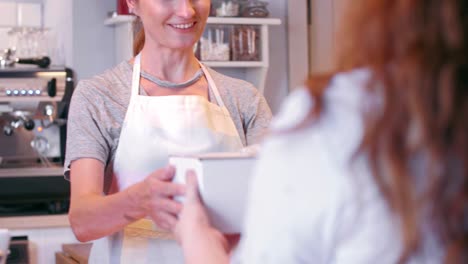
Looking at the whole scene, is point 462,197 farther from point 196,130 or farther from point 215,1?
point 215,1

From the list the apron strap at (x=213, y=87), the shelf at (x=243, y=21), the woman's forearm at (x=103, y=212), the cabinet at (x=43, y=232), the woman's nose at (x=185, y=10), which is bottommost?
the cabinet at (x=43, y=232)

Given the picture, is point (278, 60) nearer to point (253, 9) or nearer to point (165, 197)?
point (253, 9)

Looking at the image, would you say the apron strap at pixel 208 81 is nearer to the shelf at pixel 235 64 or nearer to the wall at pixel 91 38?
the shelf at pixel 235 64

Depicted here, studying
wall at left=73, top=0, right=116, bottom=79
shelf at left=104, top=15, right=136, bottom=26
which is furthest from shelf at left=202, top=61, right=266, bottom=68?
wall at left=73, top=0, right=116, bottom=79

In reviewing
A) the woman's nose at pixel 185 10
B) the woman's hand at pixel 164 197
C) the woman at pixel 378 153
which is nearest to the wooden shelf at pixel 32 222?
the woman's nose at pixel 185 10

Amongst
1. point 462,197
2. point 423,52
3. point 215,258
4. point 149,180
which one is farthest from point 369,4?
point 149,180

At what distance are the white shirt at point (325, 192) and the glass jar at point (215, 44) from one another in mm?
2751

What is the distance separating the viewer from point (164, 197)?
110cm

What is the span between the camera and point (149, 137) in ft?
5.86

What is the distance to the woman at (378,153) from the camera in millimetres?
688

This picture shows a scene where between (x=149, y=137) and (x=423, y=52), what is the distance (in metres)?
1.15

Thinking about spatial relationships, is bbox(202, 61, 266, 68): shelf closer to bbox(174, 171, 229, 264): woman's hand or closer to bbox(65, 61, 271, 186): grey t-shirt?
bbox(65, 61, 271, 186): grey t-shirt

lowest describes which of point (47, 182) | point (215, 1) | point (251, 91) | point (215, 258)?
point (47, 182)

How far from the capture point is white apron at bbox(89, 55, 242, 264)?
1.73m
